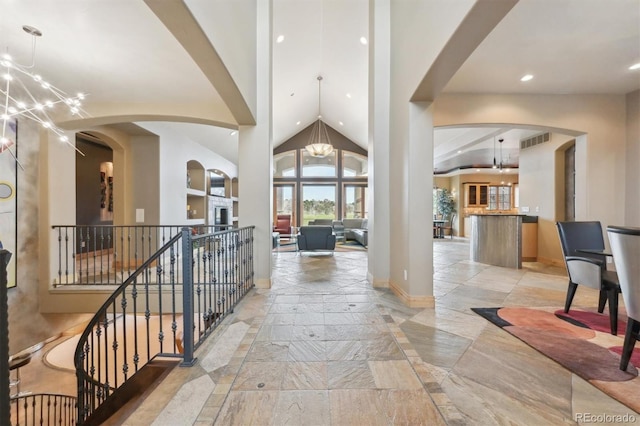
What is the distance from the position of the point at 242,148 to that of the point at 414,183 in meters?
2.62

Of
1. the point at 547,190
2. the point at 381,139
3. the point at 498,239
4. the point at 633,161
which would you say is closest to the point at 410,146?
the point at 381,139

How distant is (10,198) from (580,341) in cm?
721

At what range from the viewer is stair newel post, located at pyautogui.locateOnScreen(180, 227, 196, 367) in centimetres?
204

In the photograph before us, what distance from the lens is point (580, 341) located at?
7.76ft

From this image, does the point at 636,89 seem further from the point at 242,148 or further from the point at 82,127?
the point at 82,127

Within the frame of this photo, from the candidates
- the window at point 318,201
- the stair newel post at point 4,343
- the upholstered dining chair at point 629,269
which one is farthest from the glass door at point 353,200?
the stair newel post at point 4,343

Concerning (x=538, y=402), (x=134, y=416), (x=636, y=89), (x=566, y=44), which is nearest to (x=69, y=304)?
(x=134, y=416)

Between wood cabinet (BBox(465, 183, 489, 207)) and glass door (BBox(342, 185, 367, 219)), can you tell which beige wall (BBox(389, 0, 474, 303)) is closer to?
glass door (BBox(342, 185, 367, 219))

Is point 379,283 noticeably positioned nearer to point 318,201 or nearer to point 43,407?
point 43,407

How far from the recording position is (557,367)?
1989 millimetres

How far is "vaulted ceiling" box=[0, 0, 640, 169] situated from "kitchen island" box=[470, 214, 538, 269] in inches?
78.1

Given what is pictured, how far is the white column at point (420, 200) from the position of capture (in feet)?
10.4

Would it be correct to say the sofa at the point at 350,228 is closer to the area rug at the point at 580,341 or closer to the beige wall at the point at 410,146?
the beige wall at the point at 410,146

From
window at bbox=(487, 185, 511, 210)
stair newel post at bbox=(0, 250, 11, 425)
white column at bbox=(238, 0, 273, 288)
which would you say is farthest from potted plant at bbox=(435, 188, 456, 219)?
stair newel post at bbox=(0, 250, 11, 425)
